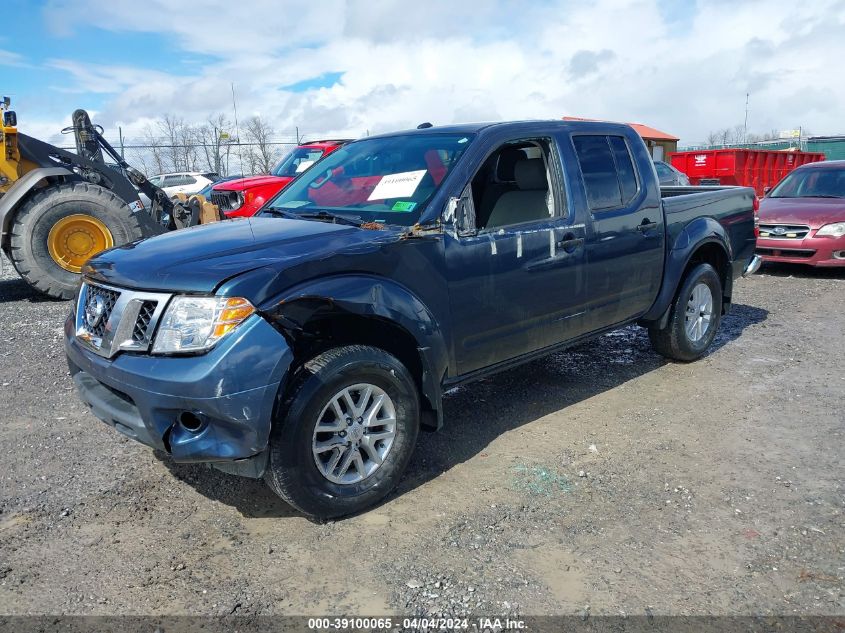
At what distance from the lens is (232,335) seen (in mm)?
2738

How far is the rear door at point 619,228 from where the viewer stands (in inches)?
170

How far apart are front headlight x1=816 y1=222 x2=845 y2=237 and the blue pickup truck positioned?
5.58 metres

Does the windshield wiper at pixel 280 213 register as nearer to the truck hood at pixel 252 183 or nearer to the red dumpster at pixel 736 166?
the truck hood at pixel 252 183

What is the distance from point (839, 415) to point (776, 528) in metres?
1.77

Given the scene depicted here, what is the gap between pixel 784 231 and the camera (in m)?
9.37

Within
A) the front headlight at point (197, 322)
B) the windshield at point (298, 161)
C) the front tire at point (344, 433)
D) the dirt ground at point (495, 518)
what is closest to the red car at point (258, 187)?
the windshield at point (298, 161)

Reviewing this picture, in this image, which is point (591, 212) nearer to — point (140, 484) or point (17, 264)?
point (140, 484)

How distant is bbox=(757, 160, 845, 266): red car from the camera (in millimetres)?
8953

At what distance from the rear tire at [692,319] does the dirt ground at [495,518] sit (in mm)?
445

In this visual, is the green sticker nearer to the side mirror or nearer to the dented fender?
the side mirror

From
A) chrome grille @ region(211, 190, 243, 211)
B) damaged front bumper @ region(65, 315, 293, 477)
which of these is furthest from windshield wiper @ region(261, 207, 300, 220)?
chrome grille @ region(211, 190, 243, 211)

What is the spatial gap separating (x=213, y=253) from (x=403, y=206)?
105 centimetres

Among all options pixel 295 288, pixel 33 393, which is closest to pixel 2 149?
pixel 33 393

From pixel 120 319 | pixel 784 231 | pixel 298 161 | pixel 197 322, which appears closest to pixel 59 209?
pixel 298 161
